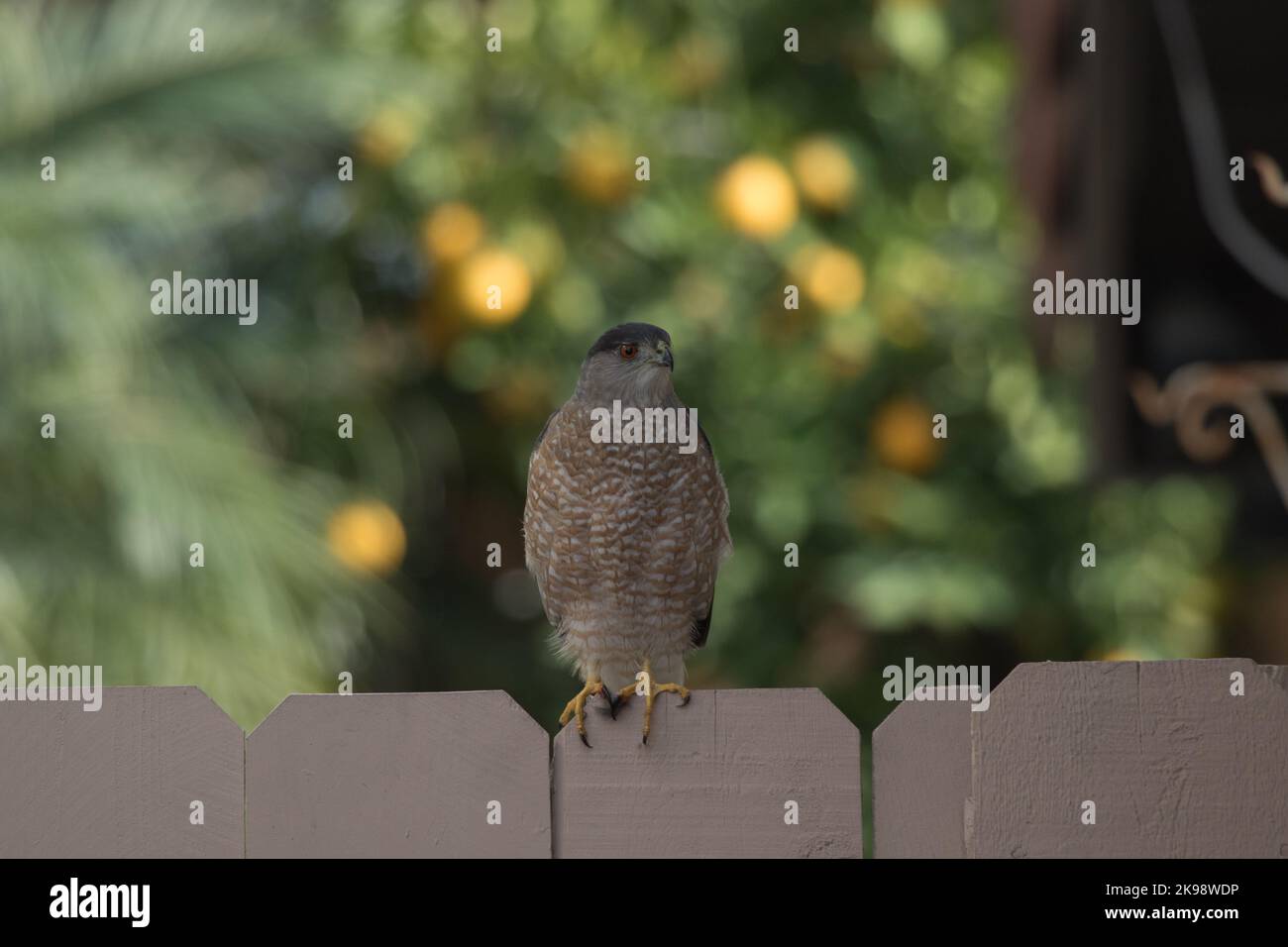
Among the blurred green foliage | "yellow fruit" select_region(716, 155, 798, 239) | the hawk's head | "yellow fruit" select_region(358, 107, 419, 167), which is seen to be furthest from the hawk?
"yellow fruit" select_region(358, 107, 419, 167)

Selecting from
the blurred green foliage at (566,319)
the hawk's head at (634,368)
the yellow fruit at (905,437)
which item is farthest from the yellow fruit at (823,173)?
the hawk's head at (634,368)

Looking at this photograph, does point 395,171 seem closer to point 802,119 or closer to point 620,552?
point 802,119

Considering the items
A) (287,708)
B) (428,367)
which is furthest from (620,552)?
(428,367)

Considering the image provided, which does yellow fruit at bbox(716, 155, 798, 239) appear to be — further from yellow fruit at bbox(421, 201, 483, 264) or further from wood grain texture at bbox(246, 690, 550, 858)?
wood grain texture at bbox(246, 690, 550, 858)

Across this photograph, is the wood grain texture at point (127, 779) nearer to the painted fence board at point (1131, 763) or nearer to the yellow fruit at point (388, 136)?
the painted fence board at point (1131, 763)

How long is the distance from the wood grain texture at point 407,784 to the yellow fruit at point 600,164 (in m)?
3.11

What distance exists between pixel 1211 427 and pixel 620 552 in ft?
5.33

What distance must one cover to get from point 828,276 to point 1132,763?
116 inches

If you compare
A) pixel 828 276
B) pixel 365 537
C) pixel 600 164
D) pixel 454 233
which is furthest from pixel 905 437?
pixel 365 537

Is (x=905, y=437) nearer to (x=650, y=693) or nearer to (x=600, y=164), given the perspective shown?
(x=600, y=164)

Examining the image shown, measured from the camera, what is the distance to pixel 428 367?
5.61 m

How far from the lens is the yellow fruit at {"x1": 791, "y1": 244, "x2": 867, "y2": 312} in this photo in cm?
466

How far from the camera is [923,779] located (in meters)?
1.94

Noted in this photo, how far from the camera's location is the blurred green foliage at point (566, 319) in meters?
4.40
